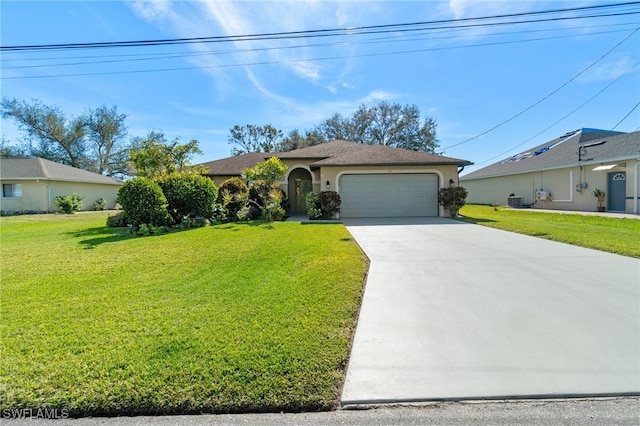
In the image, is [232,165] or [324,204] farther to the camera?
[232,165]

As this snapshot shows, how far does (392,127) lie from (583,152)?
21215 mm

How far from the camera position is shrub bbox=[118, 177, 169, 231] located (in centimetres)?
1027

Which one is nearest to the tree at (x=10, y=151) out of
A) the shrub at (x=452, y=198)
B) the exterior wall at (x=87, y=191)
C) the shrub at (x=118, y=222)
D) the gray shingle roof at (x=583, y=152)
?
the exterior wall at (x=87, y=191)

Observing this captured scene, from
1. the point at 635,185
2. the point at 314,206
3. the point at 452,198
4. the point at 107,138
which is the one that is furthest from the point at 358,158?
the point at 107,138

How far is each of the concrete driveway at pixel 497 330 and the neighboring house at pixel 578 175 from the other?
44.5ft

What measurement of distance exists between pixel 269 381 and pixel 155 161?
1360 centimetres

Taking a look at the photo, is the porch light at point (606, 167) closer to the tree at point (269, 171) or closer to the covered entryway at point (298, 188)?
the covered entryway at point (298, 188)

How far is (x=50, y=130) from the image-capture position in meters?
34.2

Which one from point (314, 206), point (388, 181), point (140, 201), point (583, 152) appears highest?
point (583, 152)

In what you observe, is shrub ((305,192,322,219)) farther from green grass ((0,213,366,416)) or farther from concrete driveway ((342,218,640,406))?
concrete driveway ((342,218,640,406))

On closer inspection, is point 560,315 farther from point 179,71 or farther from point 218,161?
point 218,161

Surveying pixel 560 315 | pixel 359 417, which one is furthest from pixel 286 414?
pixel 560 315

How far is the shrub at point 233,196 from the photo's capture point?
1403cm

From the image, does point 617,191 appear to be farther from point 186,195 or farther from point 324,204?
point 186,195
